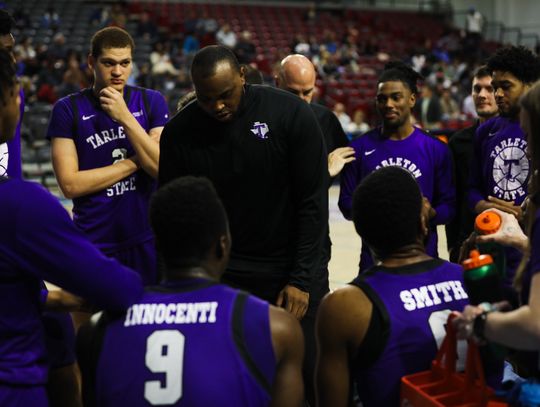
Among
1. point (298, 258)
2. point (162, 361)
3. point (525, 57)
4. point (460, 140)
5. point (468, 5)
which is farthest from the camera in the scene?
point (468, 5)

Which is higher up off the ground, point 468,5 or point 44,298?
point 468,5

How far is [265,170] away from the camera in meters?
2.96

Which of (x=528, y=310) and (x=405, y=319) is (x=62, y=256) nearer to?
(x=405, y=319)

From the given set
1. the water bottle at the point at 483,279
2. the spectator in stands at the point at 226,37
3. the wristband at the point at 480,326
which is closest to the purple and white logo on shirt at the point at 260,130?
the water bottle at the point at 483,279

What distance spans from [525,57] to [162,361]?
9.22ft

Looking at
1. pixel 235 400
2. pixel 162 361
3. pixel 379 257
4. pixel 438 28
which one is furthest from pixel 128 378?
pixel 438 28

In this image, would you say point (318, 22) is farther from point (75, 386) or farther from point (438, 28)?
point (75, 386)

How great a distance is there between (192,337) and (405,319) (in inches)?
24.3

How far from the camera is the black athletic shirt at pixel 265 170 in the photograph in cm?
295

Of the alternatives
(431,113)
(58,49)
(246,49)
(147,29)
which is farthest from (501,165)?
(147,29)

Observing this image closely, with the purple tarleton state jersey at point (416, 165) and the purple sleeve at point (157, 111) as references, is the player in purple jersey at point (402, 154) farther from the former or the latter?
the purple sleeve at point (157, 111)

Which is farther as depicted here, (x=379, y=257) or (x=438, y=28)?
(x=438, y=28)

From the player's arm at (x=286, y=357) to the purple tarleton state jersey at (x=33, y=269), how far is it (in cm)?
39

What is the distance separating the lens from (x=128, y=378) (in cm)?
184
